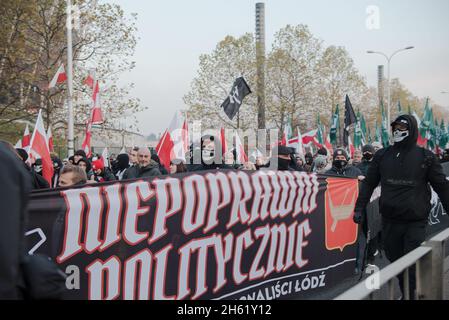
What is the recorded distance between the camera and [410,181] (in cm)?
512

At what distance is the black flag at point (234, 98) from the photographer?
40.1ft

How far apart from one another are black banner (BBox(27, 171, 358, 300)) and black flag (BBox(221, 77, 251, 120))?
5.47 m

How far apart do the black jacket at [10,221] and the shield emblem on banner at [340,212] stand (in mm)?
5261

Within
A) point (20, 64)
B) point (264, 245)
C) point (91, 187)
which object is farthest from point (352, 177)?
point (20, 64)

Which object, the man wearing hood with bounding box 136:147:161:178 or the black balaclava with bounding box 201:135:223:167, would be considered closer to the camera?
the black balaclava with bounding box 201:135:223:167

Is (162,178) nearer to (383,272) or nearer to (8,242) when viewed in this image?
(383,272)

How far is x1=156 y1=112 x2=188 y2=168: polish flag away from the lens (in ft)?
33.7

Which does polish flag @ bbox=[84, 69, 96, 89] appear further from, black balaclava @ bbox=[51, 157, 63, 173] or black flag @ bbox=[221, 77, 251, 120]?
black balaclava @ bbox=[51, 157, 63, 173]

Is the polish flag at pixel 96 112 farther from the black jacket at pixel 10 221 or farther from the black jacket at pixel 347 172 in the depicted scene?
the black jacket at pixel 10 221

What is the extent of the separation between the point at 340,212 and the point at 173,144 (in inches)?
156

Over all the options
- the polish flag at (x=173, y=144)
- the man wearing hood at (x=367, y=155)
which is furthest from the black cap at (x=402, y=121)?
the polish flag at (x=173, y=144)

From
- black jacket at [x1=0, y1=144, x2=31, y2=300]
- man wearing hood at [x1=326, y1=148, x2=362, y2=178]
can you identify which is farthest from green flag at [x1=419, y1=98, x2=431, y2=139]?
black jacket at [x1=0, y1=144, x2=31, y2=300]

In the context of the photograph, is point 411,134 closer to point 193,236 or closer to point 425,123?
point 193,236
